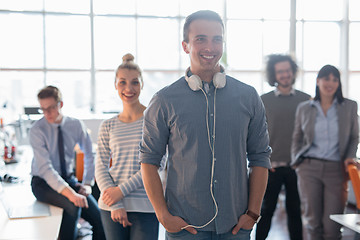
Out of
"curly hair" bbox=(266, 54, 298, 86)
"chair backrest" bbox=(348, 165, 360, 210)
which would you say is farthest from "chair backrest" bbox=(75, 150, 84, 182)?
"chair backrest" bbox=(348, 165, 360, 210)

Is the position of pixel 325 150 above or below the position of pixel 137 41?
below

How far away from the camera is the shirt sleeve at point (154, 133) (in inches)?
58.1

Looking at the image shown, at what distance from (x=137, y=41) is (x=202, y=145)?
800 cm

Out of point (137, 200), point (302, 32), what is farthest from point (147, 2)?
point (137, 200)

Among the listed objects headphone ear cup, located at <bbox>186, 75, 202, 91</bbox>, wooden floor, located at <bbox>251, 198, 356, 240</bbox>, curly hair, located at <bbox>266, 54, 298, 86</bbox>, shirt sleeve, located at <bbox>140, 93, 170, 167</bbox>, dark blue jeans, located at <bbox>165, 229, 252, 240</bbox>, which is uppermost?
curly hair, located at <bbox>266, 54, 298, 86</bbox>

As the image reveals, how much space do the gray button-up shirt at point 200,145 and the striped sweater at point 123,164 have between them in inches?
21.1

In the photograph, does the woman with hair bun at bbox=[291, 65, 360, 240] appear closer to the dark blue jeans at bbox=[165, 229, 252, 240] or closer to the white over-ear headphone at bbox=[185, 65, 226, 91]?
the dark blue jeans at bbox=[165, 229, 252, 240]

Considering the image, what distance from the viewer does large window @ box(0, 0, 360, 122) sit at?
876cm

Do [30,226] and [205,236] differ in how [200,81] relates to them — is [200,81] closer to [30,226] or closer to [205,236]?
[205,236]

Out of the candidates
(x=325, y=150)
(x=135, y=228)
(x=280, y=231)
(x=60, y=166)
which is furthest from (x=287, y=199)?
(x=60, y=166)

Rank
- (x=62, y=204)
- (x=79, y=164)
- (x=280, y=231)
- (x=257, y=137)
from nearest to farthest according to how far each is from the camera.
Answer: (x=257, y=137) < (x=62, y=204) < (x=79, y=164) < (x=280, y=231)

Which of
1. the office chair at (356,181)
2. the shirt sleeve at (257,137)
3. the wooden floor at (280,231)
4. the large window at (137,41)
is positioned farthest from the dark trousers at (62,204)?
the large window at (137,41)

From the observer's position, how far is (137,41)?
9.15 meters

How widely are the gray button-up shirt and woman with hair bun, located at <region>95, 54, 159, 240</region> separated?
20.9 inches
